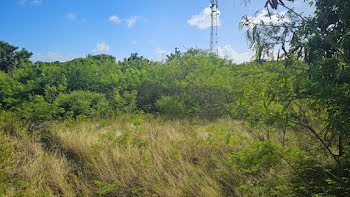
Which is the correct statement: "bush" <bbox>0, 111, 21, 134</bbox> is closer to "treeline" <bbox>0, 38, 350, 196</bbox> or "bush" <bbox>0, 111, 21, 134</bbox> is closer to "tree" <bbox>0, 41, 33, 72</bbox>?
"treeline" <bbox>0, 38, 350, 196</bbox>

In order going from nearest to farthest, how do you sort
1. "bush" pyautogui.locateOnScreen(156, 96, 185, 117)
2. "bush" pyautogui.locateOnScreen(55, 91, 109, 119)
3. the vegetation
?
the vegetation
"bush" pyautogui.locateOnScreen(55, 91, 109, 119)
"bush" pyautogui.locateOnScreen(156, 96, 185, 117)

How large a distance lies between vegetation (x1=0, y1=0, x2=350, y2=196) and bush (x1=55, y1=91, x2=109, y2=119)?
0.14 feet

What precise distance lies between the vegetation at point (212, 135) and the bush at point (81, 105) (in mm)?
44

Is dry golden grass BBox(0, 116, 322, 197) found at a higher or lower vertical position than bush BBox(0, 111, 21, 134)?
lower

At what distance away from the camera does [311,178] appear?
141 inches

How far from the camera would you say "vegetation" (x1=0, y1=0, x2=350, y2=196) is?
9.56 feet

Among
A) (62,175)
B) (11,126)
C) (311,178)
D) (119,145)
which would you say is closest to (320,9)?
(311,178)

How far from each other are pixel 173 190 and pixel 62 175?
6.65 feet

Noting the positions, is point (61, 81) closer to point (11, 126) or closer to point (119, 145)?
point (11, 126)

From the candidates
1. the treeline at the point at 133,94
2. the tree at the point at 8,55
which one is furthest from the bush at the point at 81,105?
the tree at the point at 8,55

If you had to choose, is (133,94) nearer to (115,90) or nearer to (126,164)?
(115,90)

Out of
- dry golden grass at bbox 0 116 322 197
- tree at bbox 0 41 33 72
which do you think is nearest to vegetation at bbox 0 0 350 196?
dry golden grass at bbox 0 116 322 197

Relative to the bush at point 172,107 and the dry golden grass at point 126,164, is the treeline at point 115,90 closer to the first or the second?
the bush at point 172,107

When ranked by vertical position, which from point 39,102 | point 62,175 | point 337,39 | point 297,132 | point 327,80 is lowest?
point 62,175
